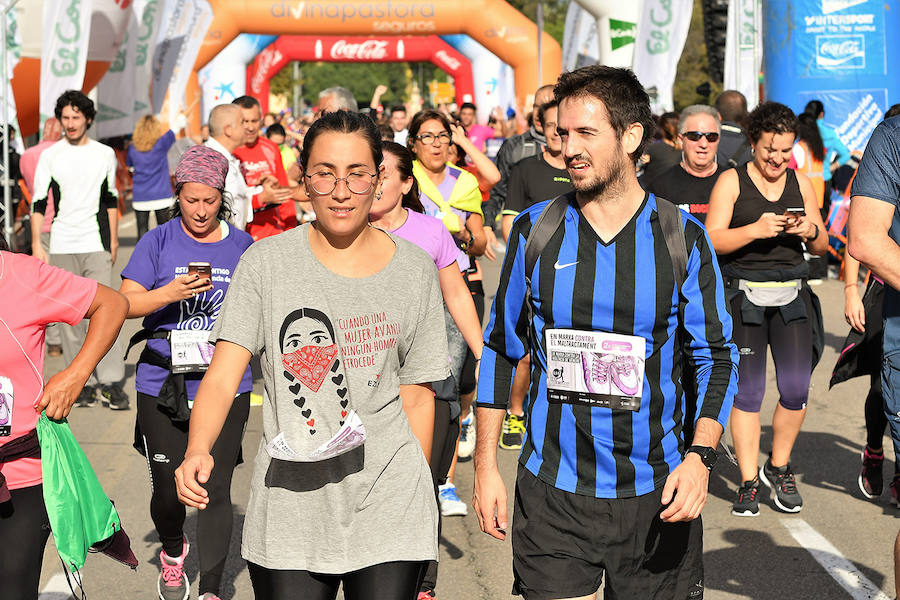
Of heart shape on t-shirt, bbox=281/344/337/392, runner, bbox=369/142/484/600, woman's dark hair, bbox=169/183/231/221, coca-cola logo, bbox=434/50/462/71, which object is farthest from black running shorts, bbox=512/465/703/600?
coca-cola logo, bbox=434/50/462/71

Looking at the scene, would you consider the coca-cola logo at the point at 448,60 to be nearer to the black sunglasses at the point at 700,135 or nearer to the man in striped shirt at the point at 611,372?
the black sunglasses at the point at 700,135

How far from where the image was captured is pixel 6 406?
350 centimetres

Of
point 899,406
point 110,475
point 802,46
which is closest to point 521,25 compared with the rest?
point 802,46

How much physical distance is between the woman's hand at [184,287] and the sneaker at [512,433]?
3383 mm

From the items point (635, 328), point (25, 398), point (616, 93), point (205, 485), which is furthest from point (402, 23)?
point (635, 328)

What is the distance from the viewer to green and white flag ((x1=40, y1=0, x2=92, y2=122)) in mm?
13906

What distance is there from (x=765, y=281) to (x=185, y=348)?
115 inches

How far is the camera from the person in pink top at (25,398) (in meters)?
3.51

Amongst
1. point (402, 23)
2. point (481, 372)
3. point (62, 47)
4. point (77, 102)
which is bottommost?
point (481, 372)

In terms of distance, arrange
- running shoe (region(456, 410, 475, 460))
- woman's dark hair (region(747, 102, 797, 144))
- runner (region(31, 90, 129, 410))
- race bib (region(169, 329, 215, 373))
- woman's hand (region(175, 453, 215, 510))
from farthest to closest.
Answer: runner (region(31, 90, 129, 410))
running shoe (region(456, 410, 475, 460))
woman's dark hair (region(747, 102, 797, 144))
race bib (region(169, 329, 215, 373))
woman's hand (region(175, 453, 215, 510))

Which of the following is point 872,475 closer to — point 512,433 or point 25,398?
point 512,433

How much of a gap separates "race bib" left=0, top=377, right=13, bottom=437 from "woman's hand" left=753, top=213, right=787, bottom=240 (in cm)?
356

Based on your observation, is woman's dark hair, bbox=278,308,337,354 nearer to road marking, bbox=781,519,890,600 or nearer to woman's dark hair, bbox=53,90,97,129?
road marking, bbox=781,519,890,600

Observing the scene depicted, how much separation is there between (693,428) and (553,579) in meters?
0.54
